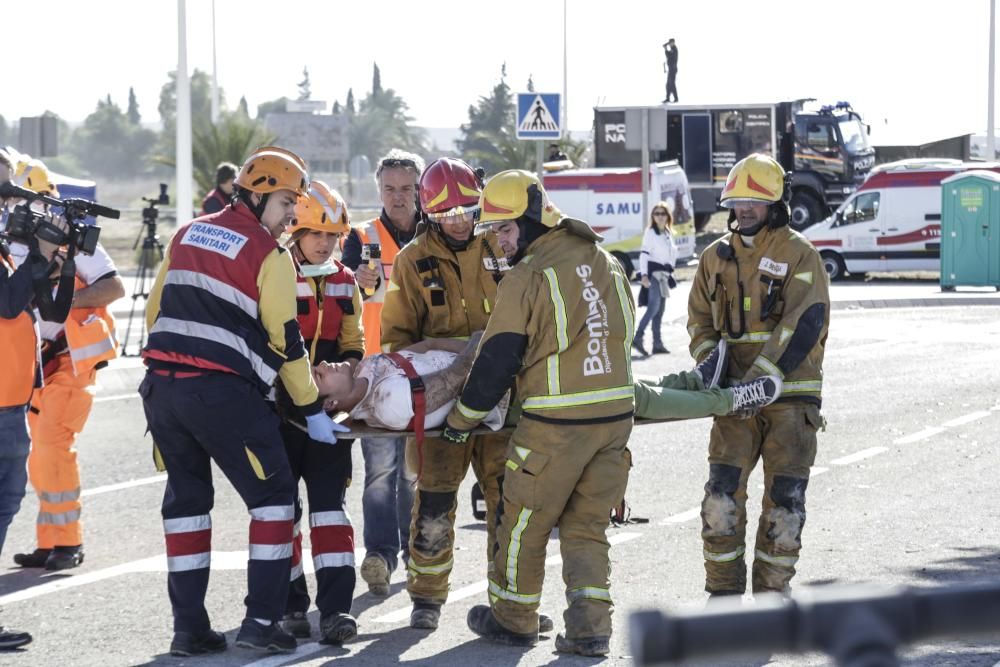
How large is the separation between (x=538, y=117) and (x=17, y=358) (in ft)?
46.4

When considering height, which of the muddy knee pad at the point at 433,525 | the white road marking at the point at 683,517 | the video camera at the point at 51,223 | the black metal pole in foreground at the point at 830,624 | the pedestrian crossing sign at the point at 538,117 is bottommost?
the white road marking at the point at 683,517

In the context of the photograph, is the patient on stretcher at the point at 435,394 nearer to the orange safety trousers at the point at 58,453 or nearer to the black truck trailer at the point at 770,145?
the orange safety trousers at the point at 58,453

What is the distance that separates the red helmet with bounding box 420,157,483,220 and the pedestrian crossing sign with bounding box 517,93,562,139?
13471mm

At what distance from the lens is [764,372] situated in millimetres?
6445

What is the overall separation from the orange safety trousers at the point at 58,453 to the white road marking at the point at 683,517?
335 centimetres

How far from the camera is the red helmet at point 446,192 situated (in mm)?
6520

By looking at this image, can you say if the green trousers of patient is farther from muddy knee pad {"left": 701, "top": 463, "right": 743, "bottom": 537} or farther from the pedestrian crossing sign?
the pedestrian crossing sign

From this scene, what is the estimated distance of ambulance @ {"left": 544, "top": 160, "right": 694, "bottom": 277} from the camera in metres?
30.8

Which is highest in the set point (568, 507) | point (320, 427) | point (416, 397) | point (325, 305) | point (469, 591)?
point (325, 305)

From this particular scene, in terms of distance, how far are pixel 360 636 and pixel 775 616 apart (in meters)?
4.98

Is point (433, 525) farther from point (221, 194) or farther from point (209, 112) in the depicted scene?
point (209, 112)

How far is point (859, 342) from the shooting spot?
1916cm

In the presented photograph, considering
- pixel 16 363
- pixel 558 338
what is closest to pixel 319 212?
pixel 558 338

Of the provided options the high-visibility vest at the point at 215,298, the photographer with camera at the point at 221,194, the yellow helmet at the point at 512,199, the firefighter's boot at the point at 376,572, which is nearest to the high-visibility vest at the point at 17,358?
the high-visibility vest at the point at 215,298
